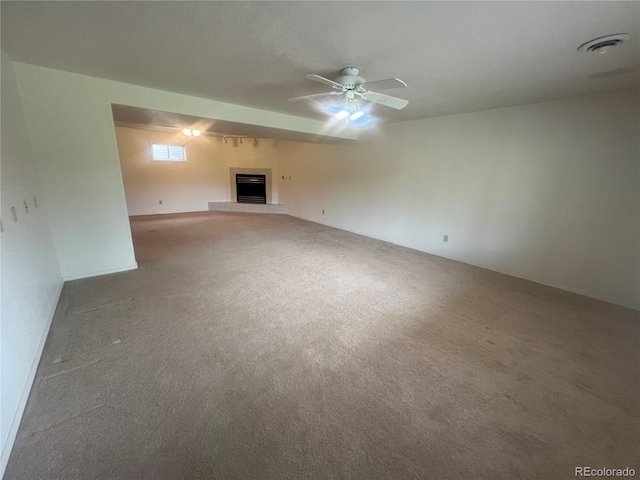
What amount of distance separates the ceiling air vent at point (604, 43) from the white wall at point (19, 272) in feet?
12.9

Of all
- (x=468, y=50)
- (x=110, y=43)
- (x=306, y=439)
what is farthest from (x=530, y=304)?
(x=110, y=43)

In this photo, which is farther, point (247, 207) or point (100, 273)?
point (247, 207)

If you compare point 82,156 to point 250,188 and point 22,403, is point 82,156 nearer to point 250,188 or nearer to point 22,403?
point 22,403

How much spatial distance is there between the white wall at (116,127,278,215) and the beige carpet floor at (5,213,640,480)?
489cm

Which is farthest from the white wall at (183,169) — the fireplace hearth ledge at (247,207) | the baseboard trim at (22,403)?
the baseboard trim at (22,403)

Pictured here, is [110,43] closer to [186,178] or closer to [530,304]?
[530,304]

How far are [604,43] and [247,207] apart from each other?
7659 millimetres

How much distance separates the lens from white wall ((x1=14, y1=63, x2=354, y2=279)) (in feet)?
8.38

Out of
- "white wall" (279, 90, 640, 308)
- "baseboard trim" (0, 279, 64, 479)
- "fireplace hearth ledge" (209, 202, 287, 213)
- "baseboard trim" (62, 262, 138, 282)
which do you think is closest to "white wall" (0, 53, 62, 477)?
"baseboard trim" (0, 279, 64, 479)

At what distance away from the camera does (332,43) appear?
183 cm

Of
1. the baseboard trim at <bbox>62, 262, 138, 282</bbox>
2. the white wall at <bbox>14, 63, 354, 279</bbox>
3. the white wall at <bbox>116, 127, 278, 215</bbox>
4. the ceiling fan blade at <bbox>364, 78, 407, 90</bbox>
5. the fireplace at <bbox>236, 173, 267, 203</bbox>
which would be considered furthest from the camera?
the fireplace at <bbox>236, 173, 267, 203</bbox>

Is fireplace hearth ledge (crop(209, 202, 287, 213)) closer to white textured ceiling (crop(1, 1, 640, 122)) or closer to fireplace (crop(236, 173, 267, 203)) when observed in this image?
fireplace (crop(236, 173, 267, 203))

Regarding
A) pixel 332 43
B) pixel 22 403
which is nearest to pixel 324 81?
pixel 332 43

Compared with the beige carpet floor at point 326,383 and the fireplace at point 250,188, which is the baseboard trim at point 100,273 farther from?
the fireplace at point 250,188
